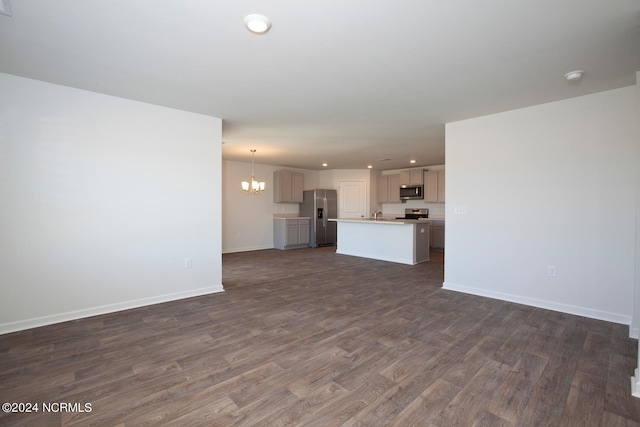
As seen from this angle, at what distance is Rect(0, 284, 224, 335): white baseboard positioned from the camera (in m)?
2.87

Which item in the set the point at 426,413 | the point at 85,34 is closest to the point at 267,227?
the point at 85,34

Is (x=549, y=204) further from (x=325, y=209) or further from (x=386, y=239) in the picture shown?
(x=325, y=209)

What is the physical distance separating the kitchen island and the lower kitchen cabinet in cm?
145

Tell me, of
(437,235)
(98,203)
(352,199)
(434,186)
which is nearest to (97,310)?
(98,203)

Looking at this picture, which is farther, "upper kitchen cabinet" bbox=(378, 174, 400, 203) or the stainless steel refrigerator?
"upper kitchen cabinet" bbox=(378, 174, 400, 203)

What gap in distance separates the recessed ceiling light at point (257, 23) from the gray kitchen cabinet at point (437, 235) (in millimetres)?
7443

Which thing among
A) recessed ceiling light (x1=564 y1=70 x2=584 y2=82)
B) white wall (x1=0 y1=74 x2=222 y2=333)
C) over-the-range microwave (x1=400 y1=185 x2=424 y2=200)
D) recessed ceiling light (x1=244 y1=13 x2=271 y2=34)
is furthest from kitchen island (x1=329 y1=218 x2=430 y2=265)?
recessed ceiling light (x1=244 y1=13 x2=271 y2=34)

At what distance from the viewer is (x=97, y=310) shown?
329cm

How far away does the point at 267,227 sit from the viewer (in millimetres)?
8625

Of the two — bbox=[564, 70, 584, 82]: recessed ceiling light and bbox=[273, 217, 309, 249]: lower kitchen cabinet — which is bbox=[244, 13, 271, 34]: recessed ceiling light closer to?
bbox=[564, 70, 584, 82]: recessed ceiling light

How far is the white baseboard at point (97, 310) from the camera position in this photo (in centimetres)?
287

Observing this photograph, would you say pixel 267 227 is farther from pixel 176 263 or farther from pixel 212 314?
pixel 212 314

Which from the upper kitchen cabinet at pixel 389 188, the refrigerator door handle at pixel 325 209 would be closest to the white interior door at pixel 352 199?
the upper kitchen cabinet at pixel 389 188

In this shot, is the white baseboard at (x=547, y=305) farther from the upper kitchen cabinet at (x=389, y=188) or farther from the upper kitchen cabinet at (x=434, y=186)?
the upper kitchen cabinet at (x=389, y=188)
